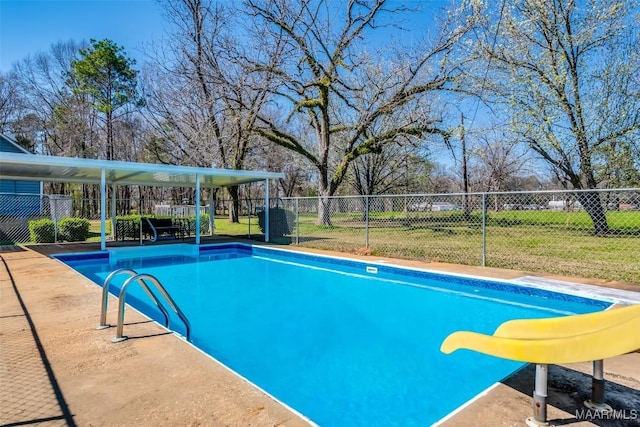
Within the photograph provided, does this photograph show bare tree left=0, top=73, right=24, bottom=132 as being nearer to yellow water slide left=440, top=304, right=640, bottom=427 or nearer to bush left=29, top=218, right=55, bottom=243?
bush left=29, top=218, right=55, bottom=243

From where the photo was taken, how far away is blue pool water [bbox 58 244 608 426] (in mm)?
3002

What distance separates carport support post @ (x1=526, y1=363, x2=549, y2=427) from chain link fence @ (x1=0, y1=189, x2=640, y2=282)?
4.48 m

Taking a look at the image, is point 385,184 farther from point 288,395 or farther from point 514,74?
point 288,395

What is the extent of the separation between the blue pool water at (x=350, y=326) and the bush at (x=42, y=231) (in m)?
3.79

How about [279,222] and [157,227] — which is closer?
[157,227]

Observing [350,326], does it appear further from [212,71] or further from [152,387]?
[212,71]

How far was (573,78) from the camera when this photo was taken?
11.2 m

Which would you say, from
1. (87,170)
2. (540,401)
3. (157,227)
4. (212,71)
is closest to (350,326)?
(540,401)

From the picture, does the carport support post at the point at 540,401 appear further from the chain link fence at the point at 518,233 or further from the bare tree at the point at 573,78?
Result: the bare tree at the point at 573,78

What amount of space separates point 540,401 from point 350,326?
2949mm

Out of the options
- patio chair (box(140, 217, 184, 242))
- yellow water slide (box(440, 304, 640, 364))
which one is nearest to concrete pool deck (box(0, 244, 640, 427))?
yellow water slide (box(440, 304, 640, 364))

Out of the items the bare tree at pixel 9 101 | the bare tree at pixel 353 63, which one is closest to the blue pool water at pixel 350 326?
the bare tree at pixel 353 63

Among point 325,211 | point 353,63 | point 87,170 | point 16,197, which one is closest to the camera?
point 87,170

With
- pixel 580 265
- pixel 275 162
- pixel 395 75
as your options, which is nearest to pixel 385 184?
pixel 275 162
